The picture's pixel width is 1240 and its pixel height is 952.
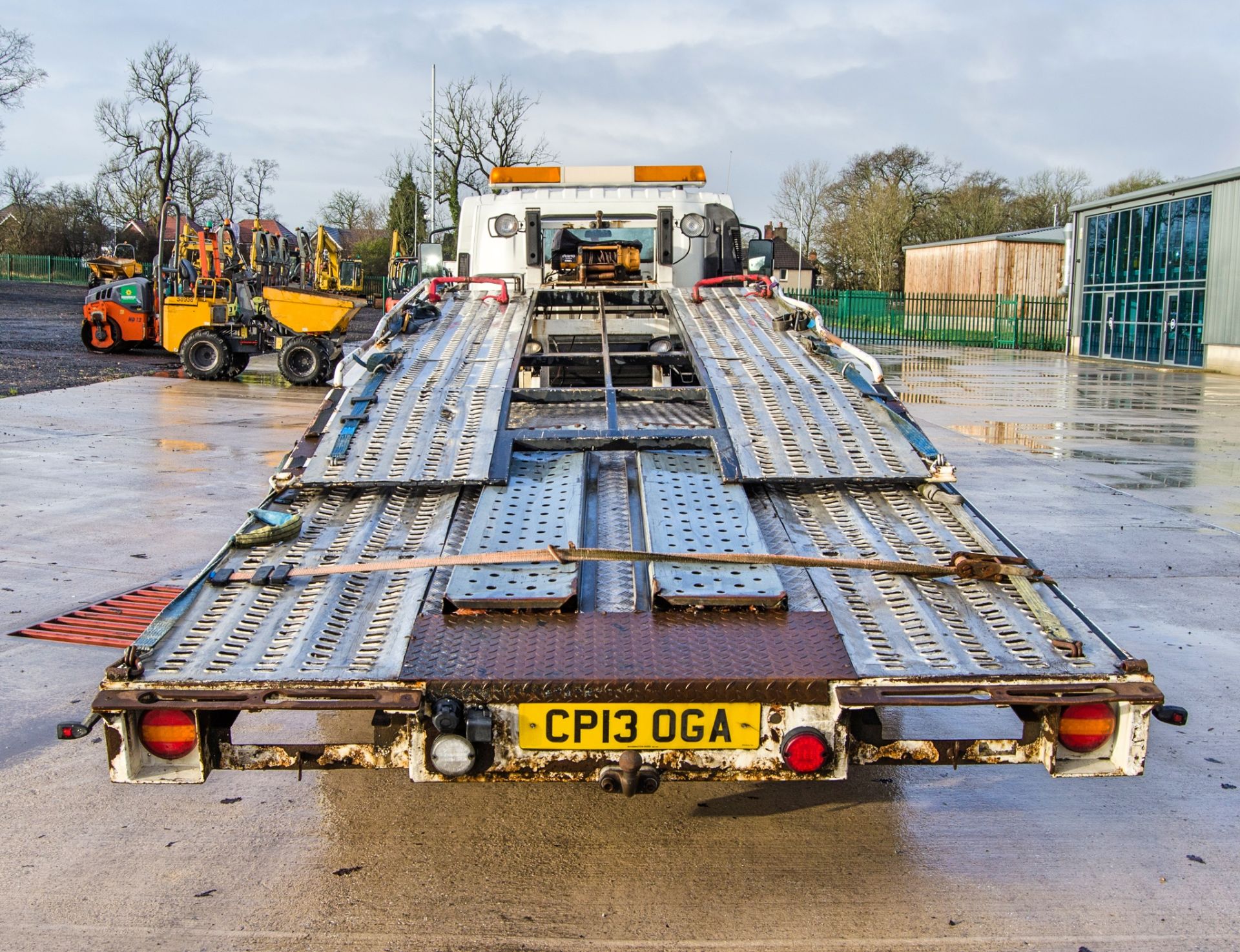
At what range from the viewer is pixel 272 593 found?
3.24 metres

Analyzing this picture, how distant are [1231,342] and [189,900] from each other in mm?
25661

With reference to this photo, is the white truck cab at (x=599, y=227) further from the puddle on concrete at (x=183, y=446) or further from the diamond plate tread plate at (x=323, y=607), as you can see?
the puddle on concrete at (x=183, y=446)

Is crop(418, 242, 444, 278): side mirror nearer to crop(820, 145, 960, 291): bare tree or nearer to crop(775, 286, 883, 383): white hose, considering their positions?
crop(775, 286, 883, 383): white hose

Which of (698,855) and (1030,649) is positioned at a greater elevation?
(1030,649)

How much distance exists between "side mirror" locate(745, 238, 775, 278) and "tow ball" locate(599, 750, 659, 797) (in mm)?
4975

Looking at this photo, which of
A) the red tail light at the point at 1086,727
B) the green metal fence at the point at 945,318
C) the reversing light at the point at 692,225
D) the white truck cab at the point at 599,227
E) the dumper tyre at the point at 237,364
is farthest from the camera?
the green metal fence at the point at 945,318

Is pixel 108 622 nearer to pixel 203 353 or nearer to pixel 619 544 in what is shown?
pixel 619 544

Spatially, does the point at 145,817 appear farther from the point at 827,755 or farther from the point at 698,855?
the point at 827,755

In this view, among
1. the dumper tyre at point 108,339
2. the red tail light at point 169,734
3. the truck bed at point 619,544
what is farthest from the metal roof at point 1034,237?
the red tail light at point 169,734

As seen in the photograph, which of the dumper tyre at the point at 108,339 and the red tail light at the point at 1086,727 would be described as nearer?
the red tail light at the point at 1086,727

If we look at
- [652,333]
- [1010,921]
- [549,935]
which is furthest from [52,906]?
[652,333]

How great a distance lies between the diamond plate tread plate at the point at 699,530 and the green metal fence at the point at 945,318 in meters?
31.7

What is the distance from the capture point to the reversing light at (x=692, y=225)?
7395 millimetres

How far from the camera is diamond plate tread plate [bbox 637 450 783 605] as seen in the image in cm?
312
